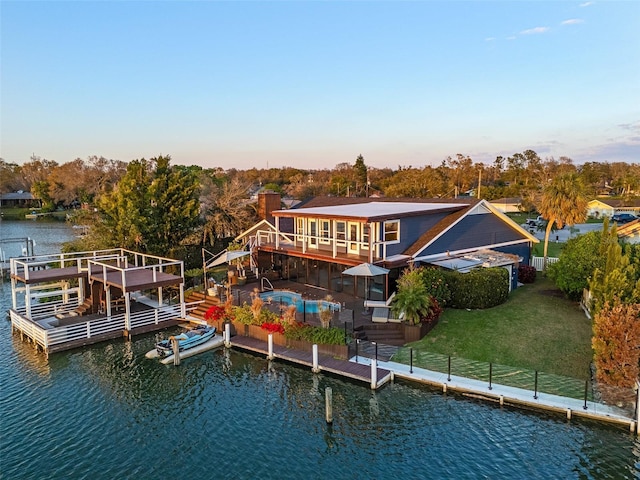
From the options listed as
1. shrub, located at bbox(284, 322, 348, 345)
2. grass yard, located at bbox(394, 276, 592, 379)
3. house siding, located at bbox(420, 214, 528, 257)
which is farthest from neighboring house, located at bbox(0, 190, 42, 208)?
grass yard, located at bbox(394, 276, 592, 379)

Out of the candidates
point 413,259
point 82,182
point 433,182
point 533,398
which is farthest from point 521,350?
point 82,182

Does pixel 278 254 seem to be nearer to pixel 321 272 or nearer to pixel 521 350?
pixel 321 272

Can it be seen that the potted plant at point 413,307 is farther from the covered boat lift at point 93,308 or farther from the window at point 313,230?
the covered boat lift at point 93,308

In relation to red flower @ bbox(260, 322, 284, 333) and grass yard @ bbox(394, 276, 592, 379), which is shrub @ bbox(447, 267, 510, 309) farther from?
red flower @ bbox(260, 322, 284, 333)

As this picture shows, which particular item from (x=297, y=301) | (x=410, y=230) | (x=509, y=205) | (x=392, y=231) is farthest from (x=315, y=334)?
(x=509, y=205)

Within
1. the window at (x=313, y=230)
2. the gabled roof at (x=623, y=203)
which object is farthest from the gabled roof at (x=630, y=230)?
the gabled roof at (x=623, y=203)
